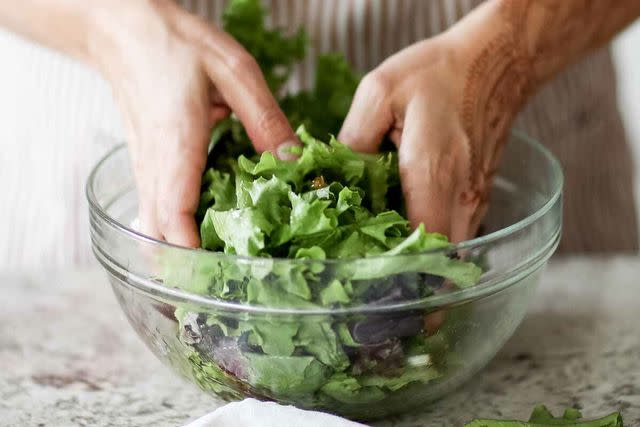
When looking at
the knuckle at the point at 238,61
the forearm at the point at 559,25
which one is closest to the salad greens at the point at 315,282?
the knuckle at the point at 238,61

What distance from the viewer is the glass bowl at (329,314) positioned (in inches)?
35.5

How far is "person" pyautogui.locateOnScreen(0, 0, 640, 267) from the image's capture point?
1080 millimetres

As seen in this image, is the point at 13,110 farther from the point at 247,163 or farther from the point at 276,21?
the point at 247,163

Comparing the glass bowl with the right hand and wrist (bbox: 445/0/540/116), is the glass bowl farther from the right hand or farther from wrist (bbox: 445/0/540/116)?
wrist (bbox: 445/0/540/116)

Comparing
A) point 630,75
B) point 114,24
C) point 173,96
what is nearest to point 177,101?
point 173,96

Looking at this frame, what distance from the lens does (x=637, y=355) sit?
49.5 inches

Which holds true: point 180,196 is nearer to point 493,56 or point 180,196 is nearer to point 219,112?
point 219,112

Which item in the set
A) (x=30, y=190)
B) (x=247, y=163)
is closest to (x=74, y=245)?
(x=30, y=190)

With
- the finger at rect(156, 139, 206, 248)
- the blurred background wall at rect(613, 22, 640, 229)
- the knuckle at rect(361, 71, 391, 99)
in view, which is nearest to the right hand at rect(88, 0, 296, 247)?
the finger at rect(156, 139, 206, 248)

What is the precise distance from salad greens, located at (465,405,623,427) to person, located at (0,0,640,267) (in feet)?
0.77

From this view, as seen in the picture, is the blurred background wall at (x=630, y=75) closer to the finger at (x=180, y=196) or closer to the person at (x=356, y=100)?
the person at (x=356, y=100)

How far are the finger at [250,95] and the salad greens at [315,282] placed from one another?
6 centimetres

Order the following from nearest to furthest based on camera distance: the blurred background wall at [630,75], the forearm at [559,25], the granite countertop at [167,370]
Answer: the granite countertop at [167,370] < the forearm at [559,25] < the blurred background wall at [630,75]

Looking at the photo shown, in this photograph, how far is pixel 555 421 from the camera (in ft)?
3.33
